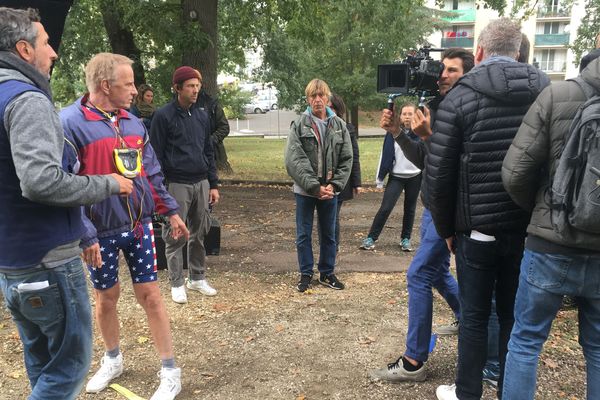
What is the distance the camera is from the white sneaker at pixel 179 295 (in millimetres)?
4633

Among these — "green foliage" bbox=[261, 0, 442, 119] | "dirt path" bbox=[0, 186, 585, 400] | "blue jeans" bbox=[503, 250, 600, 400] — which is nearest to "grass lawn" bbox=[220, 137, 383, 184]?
"green foliage" bbox=[261, 0, 442, 119]

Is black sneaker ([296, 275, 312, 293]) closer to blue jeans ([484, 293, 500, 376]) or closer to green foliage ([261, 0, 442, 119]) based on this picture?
blue jeans ([484, 293, 500, 376])

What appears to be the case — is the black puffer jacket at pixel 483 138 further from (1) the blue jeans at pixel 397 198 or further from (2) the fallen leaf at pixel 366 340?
(1) the blue jeans at pixel 397 198

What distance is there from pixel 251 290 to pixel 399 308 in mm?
1440

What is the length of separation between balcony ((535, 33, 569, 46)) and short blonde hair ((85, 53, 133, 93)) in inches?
2153

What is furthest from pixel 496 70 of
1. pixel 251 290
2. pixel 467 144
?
pixel 251 290

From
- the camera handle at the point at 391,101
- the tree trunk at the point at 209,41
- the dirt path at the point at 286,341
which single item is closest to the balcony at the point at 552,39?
the tree trunk at the point at 209,41

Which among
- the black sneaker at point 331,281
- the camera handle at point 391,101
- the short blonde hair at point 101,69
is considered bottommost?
the black sneaker at point 331,281

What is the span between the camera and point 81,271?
2287mm

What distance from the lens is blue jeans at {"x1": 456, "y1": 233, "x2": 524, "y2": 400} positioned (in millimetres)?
2584

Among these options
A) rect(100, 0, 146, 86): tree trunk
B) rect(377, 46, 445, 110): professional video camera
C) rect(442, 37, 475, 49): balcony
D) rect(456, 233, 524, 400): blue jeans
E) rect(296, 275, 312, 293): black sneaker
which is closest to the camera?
rect(456, 233, 524, 400): blue jeans

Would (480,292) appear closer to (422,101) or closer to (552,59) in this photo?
(422,101)

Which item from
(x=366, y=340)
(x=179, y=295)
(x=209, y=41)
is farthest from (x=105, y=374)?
(x=209, y=41)

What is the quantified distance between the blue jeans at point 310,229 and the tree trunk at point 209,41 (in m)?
6.40
